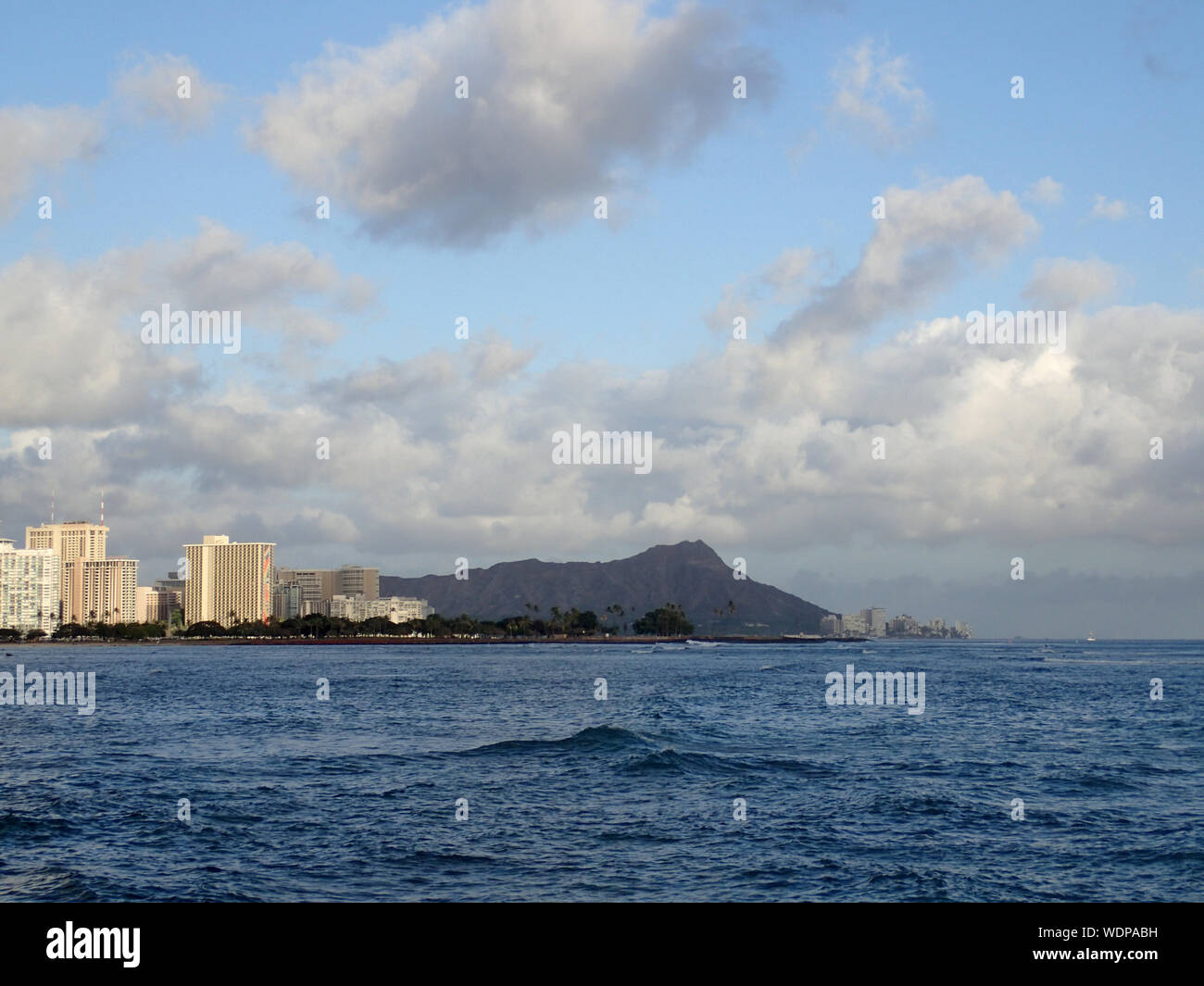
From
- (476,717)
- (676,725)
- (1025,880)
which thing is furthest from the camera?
(476,717)

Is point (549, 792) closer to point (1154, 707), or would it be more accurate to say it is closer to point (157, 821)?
point (157, 821)

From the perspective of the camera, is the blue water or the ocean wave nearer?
the blue water

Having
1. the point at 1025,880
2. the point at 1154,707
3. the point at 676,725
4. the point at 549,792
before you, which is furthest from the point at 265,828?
the point at 1154,707

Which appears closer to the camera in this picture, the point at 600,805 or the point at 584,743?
the point at 600,805

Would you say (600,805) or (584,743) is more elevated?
(600,805)

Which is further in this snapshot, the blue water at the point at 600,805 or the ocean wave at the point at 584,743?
the ocean wave at the point at 584,743
